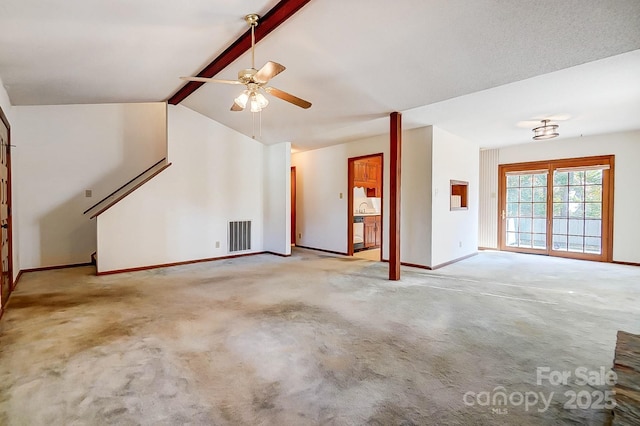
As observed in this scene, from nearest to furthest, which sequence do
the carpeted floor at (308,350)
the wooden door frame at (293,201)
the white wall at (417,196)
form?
the carpeted floor at (308,350) → the white wall at (417,196) → the wooden door frame at (293,201)

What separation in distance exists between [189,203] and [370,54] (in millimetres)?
4400

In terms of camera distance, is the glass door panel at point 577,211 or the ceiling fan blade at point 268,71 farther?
the glass door panel at point 577,211

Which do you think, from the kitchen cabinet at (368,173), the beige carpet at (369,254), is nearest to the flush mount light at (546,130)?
the kitchen cabinet at (368,173)

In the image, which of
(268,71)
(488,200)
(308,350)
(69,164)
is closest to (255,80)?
(268,71)

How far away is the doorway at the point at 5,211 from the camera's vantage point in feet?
12.4

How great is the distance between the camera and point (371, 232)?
8.17 meters

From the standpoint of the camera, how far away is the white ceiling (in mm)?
2662

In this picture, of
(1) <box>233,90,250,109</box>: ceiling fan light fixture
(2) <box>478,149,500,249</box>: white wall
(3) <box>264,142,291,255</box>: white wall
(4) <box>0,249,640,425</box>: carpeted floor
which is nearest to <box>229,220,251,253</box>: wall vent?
(3) <box>264,142,291,255</box>: white wall

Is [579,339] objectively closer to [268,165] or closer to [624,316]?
[624,316]

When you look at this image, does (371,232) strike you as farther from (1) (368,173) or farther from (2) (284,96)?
(2) (284,96)

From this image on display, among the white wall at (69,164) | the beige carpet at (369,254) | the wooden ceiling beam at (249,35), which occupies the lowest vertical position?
the beige carpet at (369,254)

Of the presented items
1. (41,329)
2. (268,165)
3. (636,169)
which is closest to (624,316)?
(636,169)

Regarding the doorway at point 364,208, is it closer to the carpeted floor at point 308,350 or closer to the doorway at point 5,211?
the carpeted floor at point 308,350

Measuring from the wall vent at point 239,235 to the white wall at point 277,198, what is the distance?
1.55 ft
